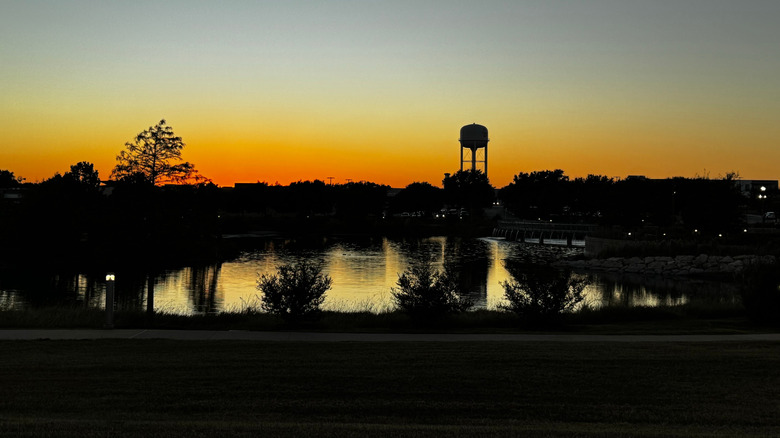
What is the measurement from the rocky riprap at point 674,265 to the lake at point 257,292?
285 cm

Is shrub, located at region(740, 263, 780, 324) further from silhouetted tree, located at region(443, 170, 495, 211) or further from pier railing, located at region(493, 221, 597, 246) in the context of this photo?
silhouetted tree, located at region(443, 170, 495, 211)

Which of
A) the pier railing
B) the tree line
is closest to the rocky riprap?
the tree line

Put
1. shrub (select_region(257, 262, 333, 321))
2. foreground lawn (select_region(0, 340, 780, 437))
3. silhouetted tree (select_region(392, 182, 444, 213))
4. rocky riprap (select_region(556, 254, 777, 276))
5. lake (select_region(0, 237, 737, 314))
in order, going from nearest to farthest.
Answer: foreground lawn (select_region(0, 340, 780, 437)), shrub (select_region(257, 262, 333, 321)), lake (select_region(0, 237, 737, 314)), rocky riprap (select_region(556, 254, 777, 276)), silhouetted tree (select_region(392, 182, 444, 213))

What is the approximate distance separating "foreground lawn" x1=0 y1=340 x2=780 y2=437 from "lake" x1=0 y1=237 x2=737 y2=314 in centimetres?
1280

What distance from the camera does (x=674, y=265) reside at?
51.0 metres

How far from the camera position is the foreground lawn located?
27.6 ft

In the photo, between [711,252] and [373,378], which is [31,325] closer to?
[373,378]

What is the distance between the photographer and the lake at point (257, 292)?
32.6 metres

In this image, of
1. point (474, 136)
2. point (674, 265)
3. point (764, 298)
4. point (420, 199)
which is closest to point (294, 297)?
point (764, 298)

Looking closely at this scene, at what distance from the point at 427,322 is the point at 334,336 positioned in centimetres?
336

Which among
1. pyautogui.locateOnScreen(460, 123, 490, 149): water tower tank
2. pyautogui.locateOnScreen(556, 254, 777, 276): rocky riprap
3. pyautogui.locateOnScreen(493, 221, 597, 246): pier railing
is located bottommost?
pyautogui.locateOnScreen(556, 254, 777, 276): rocky riprap

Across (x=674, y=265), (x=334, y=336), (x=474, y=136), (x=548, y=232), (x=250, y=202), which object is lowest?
(x=334, y=336)

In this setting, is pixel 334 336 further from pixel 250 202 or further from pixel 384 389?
pixel 250 202

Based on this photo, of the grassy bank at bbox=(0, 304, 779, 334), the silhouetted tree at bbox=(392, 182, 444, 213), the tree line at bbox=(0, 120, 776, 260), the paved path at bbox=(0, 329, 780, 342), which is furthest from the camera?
the silhouetted tree at bbox=(392, 182, 444, 213)
